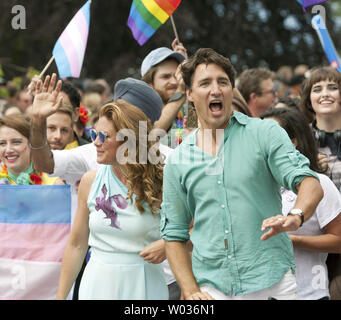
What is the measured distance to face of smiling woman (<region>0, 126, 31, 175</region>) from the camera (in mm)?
5180

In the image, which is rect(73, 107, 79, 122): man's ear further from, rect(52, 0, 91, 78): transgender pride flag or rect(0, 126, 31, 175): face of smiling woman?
rect(0, 126, 31, 175): face of smiling woman

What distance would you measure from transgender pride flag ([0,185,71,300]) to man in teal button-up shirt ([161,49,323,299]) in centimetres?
160

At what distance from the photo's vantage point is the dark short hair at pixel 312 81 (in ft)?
17.8

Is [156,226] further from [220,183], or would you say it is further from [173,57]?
[173,57]

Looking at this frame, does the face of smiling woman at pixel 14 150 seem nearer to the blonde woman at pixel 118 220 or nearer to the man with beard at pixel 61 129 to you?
the man with beard at pixel 61 129

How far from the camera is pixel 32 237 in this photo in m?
4.87

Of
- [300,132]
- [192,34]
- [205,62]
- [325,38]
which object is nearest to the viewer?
[205,62]

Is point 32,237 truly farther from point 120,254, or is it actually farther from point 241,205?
point 241,205

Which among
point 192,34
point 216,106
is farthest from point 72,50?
point 192,34

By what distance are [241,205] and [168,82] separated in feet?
7.30

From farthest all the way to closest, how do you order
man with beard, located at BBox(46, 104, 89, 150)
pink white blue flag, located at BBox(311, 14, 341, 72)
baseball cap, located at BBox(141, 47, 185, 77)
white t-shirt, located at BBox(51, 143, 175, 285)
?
1. pink white blue flag, located at BBox(311, 14, 341, 72)
2. man with beard, located at BBox(46, 104, 89, 150)
3. baseball cap, located at BBox(141, 47, 185, 77)
4. white t-shirt, located at BBox(51, 143, 175, 285)


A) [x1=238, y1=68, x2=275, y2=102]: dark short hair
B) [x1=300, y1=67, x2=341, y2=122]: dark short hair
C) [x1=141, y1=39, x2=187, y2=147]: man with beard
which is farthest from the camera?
[x1=238, y1=68, x2=275, y2=102]: dark short hair

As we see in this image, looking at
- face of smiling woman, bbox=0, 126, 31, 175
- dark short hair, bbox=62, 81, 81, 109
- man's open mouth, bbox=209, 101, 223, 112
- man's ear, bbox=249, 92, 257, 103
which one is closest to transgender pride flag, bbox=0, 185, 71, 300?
face of smiling woman, bbox=0, 126, 31, 175
